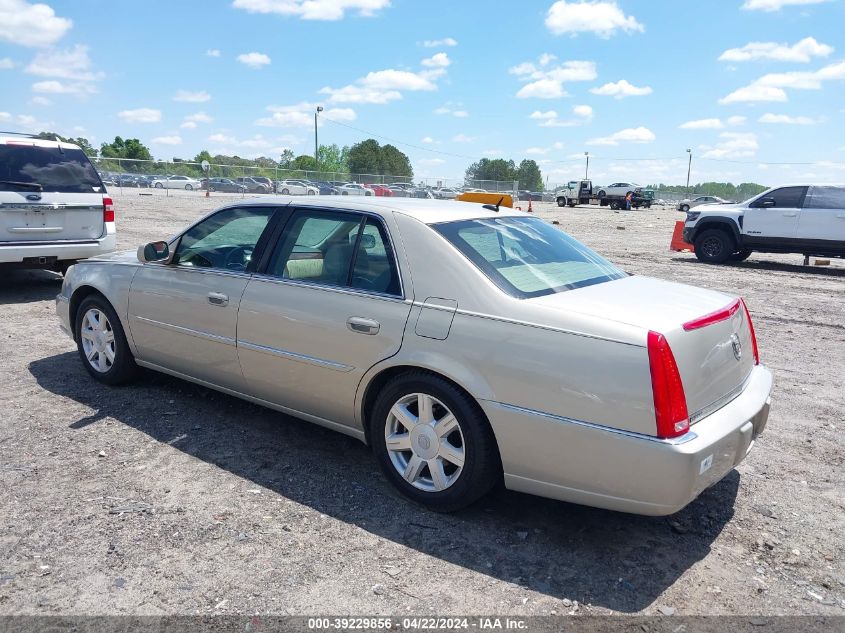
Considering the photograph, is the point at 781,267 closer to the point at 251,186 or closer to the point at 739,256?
the point at 739,256

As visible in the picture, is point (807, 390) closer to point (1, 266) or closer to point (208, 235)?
point (208, 235)

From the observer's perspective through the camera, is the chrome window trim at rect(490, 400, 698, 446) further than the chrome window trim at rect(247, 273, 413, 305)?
No

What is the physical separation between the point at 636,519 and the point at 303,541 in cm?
173

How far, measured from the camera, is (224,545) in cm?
323

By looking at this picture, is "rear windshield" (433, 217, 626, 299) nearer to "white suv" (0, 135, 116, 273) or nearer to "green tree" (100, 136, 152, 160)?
"white suv" (0, 135, 116, 273)

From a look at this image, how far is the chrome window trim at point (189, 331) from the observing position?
438 cm

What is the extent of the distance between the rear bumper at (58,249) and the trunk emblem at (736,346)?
26.4 ft

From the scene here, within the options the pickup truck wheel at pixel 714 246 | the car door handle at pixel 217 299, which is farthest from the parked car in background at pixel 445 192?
the car door handle at pixel 217 299

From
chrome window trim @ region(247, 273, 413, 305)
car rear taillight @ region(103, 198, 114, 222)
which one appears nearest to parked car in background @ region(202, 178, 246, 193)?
car rear taillight @ region(103, 198, 114, 222)

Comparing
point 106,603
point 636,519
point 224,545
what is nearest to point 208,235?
point 224,545

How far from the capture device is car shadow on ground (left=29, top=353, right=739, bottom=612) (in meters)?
3.07

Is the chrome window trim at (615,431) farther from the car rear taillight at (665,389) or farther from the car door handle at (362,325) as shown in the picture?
the car door handle at (362,325)

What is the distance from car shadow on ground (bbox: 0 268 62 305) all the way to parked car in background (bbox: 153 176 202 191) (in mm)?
34684

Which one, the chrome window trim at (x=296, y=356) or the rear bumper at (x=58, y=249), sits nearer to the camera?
the chrome window trim at (x=296, y=356)
